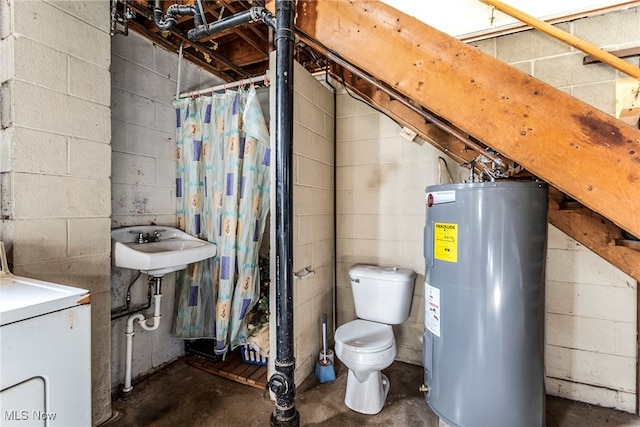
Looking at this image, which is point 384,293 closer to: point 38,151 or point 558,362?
point 558,362

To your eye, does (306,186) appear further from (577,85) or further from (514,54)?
(577,85)

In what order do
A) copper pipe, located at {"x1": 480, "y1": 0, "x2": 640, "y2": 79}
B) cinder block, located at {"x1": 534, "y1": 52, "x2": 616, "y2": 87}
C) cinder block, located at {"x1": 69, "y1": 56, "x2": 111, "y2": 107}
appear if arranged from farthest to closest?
cinder block, located at {"x1": 534, "y1": 52, "x2": 616, "y2": 87} < cinder block, located at {"x1": 69, "y1": 56, "x2": 111, "y2": 107} < copper pipe, located at {"x1": 480, "y1": 0, "x2": 640, "y2": 79}

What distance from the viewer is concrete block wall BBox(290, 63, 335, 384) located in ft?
6.14

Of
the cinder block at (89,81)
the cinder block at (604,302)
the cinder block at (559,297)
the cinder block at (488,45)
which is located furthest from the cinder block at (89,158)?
the cinder block at (604,302)

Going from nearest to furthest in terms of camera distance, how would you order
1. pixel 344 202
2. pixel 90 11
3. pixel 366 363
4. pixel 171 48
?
1. pixel 90 11
2. pixel 366 363
3. pixel 171 48
4. pixel 344 202

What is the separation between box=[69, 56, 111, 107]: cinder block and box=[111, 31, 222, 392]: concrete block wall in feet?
1.02

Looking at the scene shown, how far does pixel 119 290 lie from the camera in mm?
1850

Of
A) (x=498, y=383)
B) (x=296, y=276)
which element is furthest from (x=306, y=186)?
(x=498, y=383)

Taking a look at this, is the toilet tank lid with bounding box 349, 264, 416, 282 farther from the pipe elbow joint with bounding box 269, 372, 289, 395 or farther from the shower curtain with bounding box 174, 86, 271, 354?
the pipe elbow joint with bounding box 269, 372, 289, 395

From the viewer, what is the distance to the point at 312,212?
205 cm

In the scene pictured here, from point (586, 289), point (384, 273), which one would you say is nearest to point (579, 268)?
point (586, 289)

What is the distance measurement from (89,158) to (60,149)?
122mm

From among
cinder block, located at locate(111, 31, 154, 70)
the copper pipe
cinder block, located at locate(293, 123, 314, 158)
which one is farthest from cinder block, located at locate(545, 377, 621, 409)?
cinder block, located at locate(111, 31, 154, 70)

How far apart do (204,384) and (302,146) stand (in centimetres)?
170
